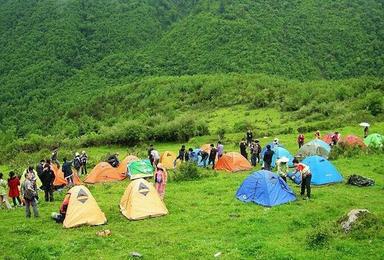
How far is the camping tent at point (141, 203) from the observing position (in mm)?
19734

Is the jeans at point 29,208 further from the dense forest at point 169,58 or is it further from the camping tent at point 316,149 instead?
the dense forest at point 169,58

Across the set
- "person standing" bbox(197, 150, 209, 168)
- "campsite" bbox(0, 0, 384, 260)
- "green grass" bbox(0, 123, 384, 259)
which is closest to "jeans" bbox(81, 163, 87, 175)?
"campsite" bbox(0, 0, 384, 260)

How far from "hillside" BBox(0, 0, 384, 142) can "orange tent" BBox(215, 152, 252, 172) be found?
5639 cm

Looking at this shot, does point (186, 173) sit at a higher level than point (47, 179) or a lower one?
lower

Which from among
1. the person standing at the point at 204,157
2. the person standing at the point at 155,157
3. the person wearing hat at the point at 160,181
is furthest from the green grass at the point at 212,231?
the person standing at the point at 204,157

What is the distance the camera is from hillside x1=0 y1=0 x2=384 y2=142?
108125mm

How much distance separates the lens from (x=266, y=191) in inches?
819

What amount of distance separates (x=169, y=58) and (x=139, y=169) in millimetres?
100807

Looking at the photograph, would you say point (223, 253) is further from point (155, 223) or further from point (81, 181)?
point (81, 181)

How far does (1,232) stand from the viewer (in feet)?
60.8

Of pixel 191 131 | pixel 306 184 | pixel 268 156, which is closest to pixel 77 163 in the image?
pixel 268 156

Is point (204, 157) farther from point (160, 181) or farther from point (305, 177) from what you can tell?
point (305, 177)

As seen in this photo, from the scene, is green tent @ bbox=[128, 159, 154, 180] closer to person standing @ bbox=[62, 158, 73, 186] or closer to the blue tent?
person standing @ bbox=[62, 158, 73, 186]

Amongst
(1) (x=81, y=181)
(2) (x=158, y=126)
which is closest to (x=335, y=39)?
(2) (x=158, y=126)
